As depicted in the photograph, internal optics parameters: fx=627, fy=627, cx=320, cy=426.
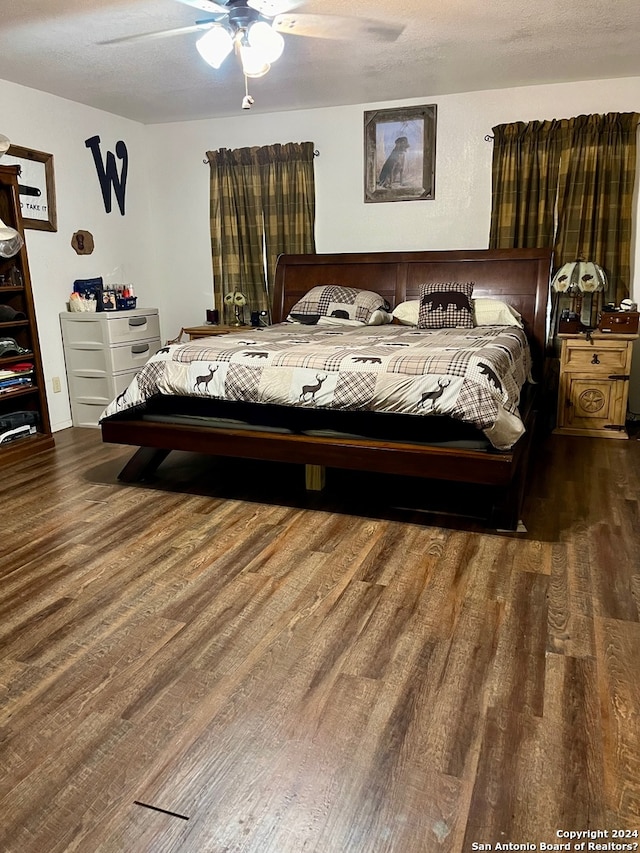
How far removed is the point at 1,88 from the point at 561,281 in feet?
12.9

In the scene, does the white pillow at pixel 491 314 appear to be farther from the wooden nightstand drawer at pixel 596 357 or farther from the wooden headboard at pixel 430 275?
the wooden nightstand drawer at pixel 596 357

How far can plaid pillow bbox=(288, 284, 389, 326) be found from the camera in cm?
453

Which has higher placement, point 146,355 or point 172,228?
point 172,228

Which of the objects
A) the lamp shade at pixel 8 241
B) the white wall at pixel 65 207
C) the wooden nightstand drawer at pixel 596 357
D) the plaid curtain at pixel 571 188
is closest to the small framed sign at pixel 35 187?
the white wall at pixel 65 207

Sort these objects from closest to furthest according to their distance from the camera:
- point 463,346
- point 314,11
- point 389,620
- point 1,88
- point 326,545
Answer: point 389,620 < point 326,545 < point 314,11 < point 463,346 < point 1,88

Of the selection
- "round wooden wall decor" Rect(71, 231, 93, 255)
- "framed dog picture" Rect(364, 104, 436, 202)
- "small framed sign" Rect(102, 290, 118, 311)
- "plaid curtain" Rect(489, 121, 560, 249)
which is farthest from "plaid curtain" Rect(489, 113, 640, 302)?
"round wooden wall decor" Rect(71, 231, 93, 255)

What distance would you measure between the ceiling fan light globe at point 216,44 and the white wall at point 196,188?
202cm

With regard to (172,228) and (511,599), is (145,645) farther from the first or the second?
(172,228)

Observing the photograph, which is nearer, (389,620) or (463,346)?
(389,620)

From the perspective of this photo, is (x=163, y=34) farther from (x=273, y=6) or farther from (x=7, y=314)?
(x=7, y=314)

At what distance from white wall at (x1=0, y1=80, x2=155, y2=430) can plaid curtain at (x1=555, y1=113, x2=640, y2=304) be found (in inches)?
138

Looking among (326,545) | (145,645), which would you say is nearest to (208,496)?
(326,545)

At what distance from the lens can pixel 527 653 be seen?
1.90 meters

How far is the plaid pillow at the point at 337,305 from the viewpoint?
14.9 ft
